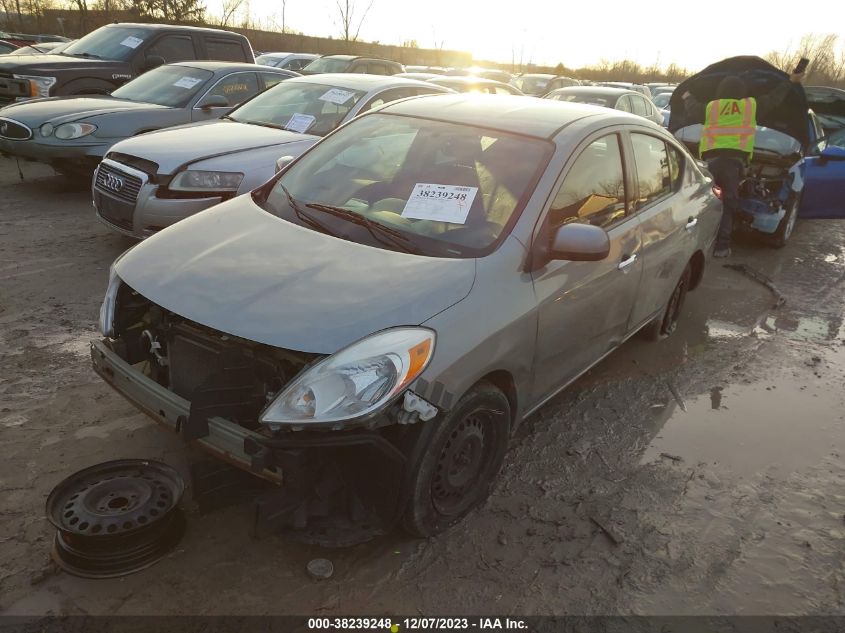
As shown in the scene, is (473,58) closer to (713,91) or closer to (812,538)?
(713,91)

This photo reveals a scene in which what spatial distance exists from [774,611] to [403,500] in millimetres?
1576

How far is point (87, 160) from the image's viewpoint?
22.7ft

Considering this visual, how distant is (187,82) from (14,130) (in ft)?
6.41

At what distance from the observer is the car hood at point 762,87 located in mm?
6941

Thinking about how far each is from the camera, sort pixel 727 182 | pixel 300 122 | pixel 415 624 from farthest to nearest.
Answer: pixel 727 182
pixel 300 122
pixel 415 624

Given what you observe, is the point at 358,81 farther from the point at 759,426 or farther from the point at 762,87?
the point at 759,426

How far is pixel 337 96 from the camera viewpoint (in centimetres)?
634

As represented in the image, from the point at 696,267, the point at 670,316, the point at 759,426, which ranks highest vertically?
A: the point at 696,267

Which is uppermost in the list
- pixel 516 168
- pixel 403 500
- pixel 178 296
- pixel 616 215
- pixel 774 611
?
pixel 516 168

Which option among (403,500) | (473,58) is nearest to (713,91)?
(403,500)

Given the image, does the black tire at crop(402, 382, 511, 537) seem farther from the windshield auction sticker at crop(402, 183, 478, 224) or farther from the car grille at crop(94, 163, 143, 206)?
the car grille at crop(94, 163, 143, 206)

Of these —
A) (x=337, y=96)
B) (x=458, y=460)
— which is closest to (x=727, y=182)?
(x=337, y=96)

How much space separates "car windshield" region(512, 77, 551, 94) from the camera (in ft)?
56.0

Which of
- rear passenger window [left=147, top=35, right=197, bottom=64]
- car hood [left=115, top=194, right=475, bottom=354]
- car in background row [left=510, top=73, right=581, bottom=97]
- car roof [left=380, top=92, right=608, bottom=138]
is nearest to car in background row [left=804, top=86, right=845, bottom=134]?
car roof [left=380, top=92, right=608, bottom=138]
